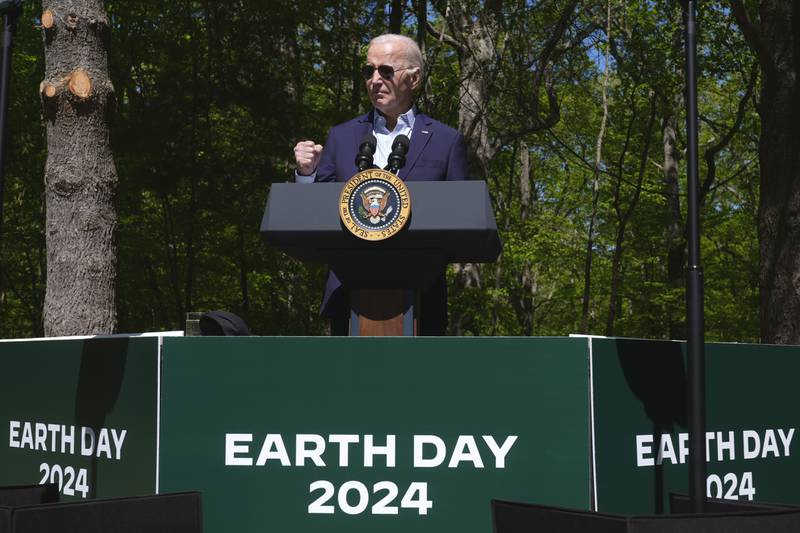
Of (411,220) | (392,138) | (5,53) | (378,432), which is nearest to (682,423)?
(378,432)

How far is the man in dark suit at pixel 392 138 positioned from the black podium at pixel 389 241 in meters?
0.44

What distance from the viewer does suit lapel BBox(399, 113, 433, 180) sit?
14.0 feet

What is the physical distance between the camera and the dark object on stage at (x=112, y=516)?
108 inches

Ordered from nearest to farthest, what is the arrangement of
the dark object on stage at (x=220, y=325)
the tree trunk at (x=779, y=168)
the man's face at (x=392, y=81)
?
1. the dark object on stage at (x=220, y=325)
2. the man's face at (x=392, y=81)
3. the tree trunk at (x=779, y=168)

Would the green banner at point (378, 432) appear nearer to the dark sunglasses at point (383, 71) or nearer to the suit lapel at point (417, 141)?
the suit lapel at point (417, 141)

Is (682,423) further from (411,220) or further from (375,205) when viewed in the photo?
(375,205)

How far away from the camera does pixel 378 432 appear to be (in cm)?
349

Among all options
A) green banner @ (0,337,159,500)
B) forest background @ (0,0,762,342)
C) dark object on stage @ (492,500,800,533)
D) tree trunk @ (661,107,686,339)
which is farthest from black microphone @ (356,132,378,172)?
tree trunk @ (661,107,686,339)

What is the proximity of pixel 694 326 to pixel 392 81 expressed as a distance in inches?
72.0

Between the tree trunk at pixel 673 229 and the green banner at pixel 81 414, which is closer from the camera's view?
the green banner at pixel 81 414

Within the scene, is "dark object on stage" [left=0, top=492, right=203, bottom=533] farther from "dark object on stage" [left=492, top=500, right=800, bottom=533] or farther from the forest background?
the forest background

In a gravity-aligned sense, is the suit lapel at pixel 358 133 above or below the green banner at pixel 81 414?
above

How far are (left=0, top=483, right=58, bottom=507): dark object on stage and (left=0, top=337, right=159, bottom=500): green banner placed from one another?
0.30 m

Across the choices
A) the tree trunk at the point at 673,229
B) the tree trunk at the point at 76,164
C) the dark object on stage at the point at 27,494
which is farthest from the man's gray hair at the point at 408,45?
the tree trunk at the point at 673,229
